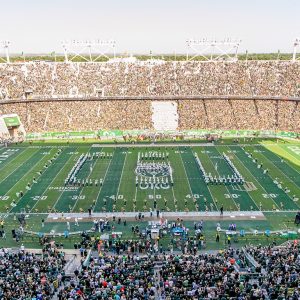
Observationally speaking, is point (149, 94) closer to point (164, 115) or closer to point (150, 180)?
point (164, 115)

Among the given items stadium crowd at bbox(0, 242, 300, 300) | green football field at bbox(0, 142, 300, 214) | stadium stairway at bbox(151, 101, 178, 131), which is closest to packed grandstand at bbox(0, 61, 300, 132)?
stadium stairway at bbox(151, 101, 178, 131)

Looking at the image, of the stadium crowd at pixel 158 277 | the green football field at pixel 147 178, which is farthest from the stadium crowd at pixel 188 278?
the green football field at pixel 147 178

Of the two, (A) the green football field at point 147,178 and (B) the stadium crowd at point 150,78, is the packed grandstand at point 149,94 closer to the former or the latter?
(B) the stadium crowd at point 150,78

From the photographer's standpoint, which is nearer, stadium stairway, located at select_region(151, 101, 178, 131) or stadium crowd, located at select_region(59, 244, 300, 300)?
stadium crowd, located at select_region(59, 244, 300, 300)

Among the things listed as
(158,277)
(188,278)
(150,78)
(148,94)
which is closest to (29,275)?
(158,277)

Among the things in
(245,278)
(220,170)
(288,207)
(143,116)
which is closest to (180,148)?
(220,170)

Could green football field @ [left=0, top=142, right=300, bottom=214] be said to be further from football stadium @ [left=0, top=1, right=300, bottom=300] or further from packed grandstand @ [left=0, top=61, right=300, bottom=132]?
packed grandstand @ [left=0, top=61, right=300, bottom=132]
